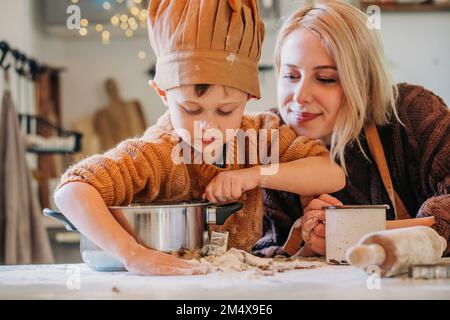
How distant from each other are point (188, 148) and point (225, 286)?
0.78 feet

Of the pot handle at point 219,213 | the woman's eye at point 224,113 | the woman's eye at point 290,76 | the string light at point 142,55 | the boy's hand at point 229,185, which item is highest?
the string light at point 142,55

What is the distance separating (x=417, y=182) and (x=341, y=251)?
263 millimetres

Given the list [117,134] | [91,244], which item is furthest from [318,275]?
[117,134]

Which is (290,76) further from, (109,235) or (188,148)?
(109,235)

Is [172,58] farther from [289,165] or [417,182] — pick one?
[417,182]

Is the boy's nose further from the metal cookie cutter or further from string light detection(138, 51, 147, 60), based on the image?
string light detection(138, 51, 147, 60)

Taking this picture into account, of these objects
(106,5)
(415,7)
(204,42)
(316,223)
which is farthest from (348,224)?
(106,5)

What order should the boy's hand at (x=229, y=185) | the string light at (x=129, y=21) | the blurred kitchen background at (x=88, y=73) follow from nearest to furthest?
the boy's hand at (x=229, y=185)
the blurred kitchen background at (x=88, y=73)
the string light at (x=129, y=21)

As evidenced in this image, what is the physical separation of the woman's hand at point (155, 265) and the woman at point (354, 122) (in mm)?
194

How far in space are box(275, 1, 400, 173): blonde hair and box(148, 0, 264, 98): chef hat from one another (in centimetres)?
14

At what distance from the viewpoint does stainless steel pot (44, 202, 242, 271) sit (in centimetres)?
78

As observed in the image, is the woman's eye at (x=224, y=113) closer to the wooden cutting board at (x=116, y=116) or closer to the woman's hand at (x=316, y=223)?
the woman's hand at (x=316, y=223)

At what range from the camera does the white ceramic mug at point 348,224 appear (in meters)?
0.81

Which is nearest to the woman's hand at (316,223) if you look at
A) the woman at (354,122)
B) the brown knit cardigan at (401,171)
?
the woman at (354,122)
